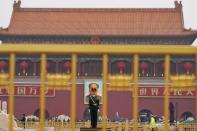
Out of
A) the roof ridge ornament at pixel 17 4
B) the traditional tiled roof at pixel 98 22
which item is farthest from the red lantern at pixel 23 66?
the roof ridge ornament at pixel 17 4

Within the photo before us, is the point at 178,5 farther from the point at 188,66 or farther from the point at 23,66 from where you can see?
the point at 23,66

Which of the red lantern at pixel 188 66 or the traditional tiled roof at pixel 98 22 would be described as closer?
the red lantern at pixel 188 66

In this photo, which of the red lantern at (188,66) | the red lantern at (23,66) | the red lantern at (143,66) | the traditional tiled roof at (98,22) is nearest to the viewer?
the red lantern at (188,66)

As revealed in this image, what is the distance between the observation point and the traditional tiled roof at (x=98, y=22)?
100ft

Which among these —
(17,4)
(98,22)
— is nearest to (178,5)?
(98,22)

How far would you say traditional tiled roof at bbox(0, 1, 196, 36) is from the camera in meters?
30.6

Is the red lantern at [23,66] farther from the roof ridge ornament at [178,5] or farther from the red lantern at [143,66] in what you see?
the roof ridge ornament at [178,5]

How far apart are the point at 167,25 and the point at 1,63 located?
10306 millimetres

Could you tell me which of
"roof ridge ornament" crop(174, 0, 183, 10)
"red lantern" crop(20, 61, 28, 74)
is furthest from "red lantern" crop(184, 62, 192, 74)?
"red lantern" crop(20, 61, 28, 74)

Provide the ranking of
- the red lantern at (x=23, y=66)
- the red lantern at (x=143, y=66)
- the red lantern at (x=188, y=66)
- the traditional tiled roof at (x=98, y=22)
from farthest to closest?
the traditional tiled roof at (x=98, y=22), the red lantern at (x=23, y=66), the red lantern at (x=143, y=66), the red lantern at (x=188, y=66)

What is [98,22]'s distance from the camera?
3228 cm

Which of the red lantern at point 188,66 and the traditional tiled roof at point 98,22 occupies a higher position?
the traditional tiled roof at point 98,22

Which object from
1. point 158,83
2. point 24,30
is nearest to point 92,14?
point 24,30

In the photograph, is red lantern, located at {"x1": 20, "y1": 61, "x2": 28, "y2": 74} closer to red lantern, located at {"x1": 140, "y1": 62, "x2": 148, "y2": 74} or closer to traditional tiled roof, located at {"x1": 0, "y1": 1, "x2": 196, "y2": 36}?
traditional tiled roof, located at {"x1": 0, "y1": 1, "x2": 196, "y2": 36}
